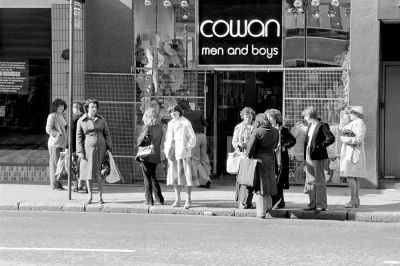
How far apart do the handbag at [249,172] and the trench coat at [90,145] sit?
2785 mm

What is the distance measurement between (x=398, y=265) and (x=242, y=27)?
939 centimetres

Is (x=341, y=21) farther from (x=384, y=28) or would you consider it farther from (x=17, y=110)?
(x=17, y=110)

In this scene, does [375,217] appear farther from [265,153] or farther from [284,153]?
[265,153]

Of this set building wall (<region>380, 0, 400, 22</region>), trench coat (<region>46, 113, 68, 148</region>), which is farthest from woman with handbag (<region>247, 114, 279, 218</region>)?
trench coat (<region>46, 113, 68, 148</region>)

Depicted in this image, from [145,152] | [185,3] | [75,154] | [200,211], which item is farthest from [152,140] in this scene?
[185,3]

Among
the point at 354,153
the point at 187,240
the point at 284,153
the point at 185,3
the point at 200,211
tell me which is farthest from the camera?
the point at 185,3

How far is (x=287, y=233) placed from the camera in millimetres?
11227

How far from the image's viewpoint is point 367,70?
16.4 metres

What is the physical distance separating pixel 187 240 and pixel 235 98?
332 inches

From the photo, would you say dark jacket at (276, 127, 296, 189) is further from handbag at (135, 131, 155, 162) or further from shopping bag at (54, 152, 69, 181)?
shopping bag at (54, 152, 69, 181)

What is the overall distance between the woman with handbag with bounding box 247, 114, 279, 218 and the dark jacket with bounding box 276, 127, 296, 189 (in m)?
0.69

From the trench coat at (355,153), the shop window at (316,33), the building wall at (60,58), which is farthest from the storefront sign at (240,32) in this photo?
the trench coat at (355,153)

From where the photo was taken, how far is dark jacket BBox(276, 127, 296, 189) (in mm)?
13703

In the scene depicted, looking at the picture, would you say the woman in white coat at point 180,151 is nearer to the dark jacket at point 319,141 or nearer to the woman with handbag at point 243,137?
the woman with handbag at point 243,137
